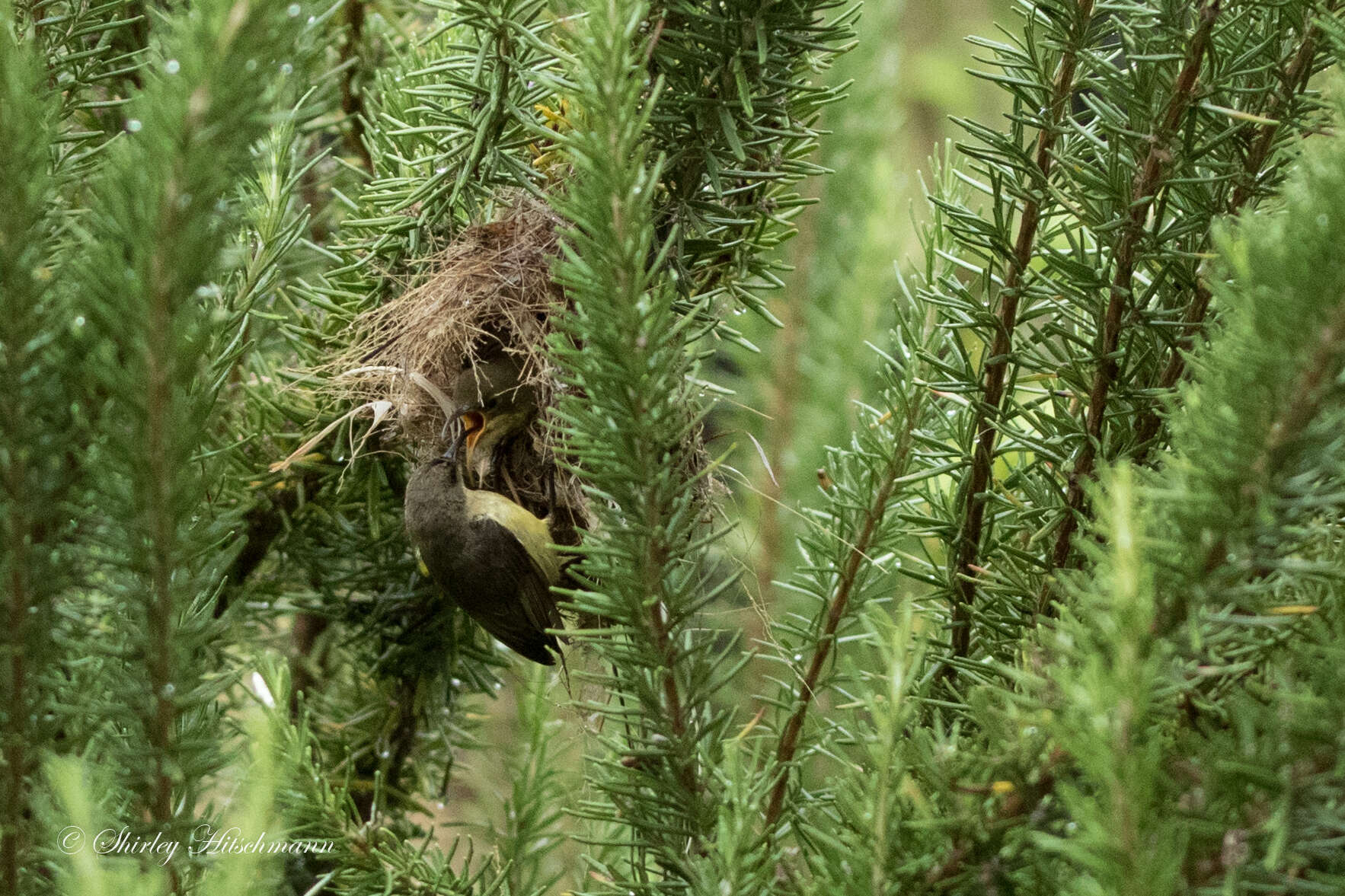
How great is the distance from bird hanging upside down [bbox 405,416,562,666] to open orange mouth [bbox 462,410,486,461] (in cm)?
3

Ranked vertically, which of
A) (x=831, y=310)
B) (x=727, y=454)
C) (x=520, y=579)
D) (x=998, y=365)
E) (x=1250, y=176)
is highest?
(x=831, y=310)

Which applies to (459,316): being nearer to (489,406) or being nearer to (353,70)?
(489,406)

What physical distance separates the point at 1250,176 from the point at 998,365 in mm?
236

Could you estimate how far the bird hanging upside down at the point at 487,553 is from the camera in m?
1.28

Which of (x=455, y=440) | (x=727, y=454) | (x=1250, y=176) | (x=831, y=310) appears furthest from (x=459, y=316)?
(x=831, y=310)

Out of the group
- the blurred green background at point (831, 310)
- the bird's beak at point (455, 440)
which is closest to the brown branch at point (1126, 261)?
the bird's beak at point (455, 440)

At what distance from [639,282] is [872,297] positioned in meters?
1.70

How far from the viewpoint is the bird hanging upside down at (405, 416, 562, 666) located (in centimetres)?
128

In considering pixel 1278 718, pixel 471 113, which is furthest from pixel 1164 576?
pixel 471 113

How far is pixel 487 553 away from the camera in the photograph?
134 cm

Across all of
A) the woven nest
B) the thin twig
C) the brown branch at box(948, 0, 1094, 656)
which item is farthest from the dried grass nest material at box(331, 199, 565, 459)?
the brown branch at box(948, 0, 1094, 656)

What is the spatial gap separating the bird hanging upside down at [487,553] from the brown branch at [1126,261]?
0.63 m

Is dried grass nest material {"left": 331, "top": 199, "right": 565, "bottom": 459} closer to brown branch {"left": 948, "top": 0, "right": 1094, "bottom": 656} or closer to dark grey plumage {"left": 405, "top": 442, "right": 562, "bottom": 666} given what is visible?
dark grey plumage {"left": 405, "top": 442, "right": 562, "bottom": 666}

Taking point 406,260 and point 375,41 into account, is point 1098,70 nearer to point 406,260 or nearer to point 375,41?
point 406,260
